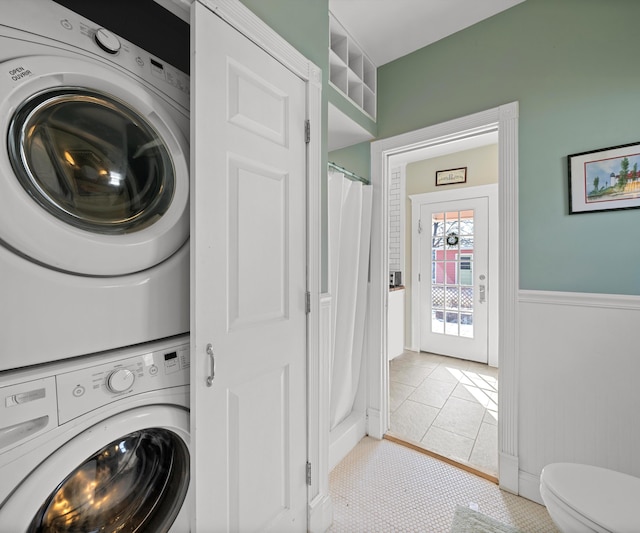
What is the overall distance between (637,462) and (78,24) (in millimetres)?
2684

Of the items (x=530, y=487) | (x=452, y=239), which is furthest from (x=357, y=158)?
(x=530, y=487)

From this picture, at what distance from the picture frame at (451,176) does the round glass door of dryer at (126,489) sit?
397 cm

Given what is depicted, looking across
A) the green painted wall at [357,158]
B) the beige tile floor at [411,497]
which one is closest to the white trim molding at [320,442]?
the beige tile floor at [411,497]

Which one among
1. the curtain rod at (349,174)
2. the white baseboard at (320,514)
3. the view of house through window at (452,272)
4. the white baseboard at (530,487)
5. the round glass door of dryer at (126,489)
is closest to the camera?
the round glass door of dryer at (126,489)

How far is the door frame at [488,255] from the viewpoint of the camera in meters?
3.50

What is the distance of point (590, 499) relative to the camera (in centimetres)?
100

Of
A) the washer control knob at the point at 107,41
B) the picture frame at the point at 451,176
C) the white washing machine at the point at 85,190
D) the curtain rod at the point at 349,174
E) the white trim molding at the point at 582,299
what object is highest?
the picture frame at the point at 451,176

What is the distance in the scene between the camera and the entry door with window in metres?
3.61

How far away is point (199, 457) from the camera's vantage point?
2.99 feet

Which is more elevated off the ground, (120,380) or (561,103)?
(561,103)

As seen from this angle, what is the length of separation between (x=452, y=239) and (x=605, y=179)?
2.45m

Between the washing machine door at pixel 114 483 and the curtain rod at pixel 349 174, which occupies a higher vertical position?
the curtain rod at pixel 349 174

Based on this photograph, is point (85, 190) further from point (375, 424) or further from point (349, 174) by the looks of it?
point (375, 424)

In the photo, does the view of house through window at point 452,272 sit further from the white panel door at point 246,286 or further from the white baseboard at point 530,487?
the white panel door at point 246,286
